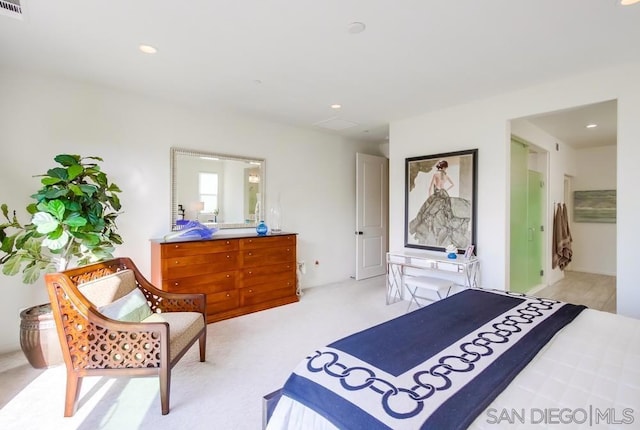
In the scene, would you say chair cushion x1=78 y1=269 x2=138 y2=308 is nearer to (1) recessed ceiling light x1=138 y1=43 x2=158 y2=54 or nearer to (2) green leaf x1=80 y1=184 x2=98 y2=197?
(2) green leaf x1=80 y1=184 x2=98 y2=197

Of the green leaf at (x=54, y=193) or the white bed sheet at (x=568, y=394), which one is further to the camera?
the green leaf at (x=54, y=193)

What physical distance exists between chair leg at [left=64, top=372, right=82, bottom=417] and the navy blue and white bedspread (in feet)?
5.23

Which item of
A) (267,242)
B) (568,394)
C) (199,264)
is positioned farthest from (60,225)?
(568,394)

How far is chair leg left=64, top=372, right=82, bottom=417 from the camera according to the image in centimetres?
193

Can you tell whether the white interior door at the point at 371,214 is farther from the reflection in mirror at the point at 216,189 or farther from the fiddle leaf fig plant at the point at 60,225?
the fiddle leaf fig plant at the point at 60,225

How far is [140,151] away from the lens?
3430mm

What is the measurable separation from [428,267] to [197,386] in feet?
8.99

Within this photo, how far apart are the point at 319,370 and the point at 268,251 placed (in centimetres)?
277

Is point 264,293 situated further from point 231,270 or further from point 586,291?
point 586,291

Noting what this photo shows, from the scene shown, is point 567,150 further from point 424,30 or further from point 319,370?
point 319,370

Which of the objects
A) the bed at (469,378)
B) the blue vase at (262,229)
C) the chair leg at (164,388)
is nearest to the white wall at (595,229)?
the bed at (469,378)

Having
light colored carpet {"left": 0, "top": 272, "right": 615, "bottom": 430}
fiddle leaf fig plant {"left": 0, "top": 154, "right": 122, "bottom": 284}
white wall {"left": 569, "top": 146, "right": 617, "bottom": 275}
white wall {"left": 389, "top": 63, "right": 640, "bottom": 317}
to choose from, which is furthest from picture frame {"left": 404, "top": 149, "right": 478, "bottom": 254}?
white wall {"left": 569, "top": 146, "right": 617, "bottom": 275}

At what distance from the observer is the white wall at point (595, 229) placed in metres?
5.86

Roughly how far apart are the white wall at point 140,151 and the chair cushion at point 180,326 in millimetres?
1297
